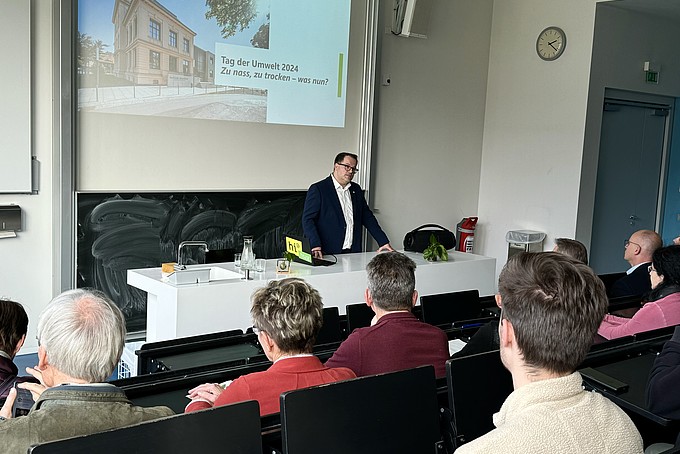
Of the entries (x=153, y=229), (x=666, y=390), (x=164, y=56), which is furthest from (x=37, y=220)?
(x=666, y=390)

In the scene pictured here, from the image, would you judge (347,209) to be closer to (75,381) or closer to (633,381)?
(633,381)

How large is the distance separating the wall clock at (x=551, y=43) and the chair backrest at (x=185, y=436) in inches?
236

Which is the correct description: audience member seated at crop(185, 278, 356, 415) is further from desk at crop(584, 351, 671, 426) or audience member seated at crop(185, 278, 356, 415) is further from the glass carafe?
the glass carafe

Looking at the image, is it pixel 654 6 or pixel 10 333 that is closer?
pixel 10 333

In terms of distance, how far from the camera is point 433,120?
6848mm

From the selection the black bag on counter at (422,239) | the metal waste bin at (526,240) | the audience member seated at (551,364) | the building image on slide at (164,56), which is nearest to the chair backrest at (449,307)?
the audience member seated at (551,364)

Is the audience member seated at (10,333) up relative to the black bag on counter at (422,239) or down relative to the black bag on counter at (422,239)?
up

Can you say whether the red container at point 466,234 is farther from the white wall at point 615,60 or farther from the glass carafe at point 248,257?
the glass carafe at point 248,257

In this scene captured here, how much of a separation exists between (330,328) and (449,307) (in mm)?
684

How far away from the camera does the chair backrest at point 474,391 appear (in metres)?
1.87

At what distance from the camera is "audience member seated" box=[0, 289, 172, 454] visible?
144cm

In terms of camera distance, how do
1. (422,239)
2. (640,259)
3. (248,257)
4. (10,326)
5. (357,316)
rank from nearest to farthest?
(10,326)
(357,316)
(640,259)
(248,257)
(422,239)

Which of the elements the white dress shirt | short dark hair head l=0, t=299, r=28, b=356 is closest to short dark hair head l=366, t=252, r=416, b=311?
short dark hair head l=0, t=299, r=28, b=356

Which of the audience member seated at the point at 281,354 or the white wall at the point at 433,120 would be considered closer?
the audience member seated at the point at 281,354
